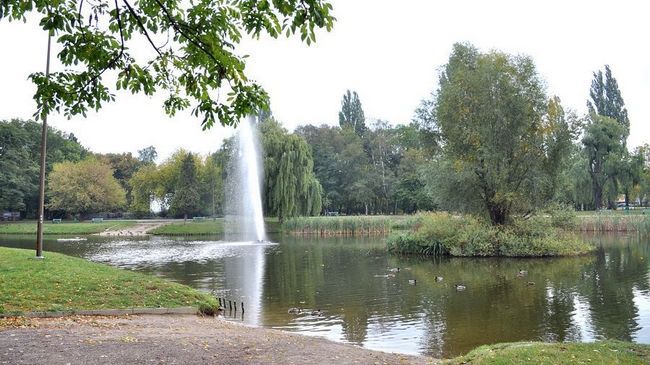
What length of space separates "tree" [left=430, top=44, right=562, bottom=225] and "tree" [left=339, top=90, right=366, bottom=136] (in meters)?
58.5

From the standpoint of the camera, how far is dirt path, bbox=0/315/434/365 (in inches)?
319

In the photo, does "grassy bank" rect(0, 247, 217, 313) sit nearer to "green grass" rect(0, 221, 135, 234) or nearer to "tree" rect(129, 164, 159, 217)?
"green grass" rect(0, 221, 135, 234)

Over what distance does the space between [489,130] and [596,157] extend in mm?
36142

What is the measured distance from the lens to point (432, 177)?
34.1m

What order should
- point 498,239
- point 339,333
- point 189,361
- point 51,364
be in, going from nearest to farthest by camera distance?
point 51,364
point 189,361
point 339,333
point 498,239

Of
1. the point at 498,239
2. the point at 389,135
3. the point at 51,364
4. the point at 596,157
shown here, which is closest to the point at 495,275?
the point at 498,239

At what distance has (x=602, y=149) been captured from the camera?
60844 mm

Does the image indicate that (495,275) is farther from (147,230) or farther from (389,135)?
(389,135)

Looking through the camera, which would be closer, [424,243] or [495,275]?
[495,275]

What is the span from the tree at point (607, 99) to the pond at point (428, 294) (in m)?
41.2

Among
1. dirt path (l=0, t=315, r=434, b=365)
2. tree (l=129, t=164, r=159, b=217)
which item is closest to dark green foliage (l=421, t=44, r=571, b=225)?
dirt path (l=0, t=315, r=434, b=365)

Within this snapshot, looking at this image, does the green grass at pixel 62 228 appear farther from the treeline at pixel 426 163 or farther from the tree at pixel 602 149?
the tree at pixel 602 149

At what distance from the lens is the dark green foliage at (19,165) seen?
72938 mm

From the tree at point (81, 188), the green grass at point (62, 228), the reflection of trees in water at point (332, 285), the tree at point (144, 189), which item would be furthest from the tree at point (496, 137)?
the tree at point (81, 188)
